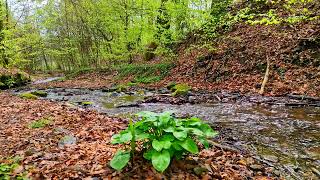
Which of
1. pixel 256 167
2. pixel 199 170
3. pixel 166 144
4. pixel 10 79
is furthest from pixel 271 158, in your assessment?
pixel 10 79

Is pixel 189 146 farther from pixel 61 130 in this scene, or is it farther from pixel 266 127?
pixel 266 127

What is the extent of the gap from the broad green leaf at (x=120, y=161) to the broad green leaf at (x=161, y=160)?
375mm

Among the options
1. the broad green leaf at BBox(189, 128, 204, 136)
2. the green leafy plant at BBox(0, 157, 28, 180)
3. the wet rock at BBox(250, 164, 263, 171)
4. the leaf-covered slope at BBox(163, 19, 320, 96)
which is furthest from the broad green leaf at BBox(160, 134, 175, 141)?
the leaf-covered slope at BBox(163, 19, 320, 96)

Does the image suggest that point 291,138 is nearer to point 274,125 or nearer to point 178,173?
point 274,125

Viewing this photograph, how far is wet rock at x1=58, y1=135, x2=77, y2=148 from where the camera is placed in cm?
511

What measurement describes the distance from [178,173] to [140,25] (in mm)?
16894

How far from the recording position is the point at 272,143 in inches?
215

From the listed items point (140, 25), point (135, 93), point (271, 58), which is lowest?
point (135, 93)

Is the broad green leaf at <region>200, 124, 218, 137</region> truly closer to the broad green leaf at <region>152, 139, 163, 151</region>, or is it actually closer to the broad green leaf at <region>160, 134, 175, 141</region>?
the broad green leaf at <region>160, 134, 175, 141</region>

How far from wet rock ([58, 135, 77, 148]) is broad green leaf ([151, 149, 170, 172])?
7.38 feet

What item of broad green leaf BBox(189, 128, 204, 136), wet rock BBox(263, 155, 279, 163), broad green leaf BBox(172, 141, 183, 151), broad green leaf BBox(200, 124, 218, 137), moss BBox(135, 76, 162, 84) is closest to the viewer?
broad green leaf BBox(172, 141, 183, 151)

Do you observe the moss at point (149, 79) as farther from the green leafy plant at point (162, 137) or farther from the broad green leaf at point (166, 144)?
the broad green leaf at point (166, 144)

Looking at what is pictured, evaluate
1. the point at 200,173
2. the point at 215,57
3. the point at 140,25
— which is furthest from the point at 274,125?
the point at 140,25

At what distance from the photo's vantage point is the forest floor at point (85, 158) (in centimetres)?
378
